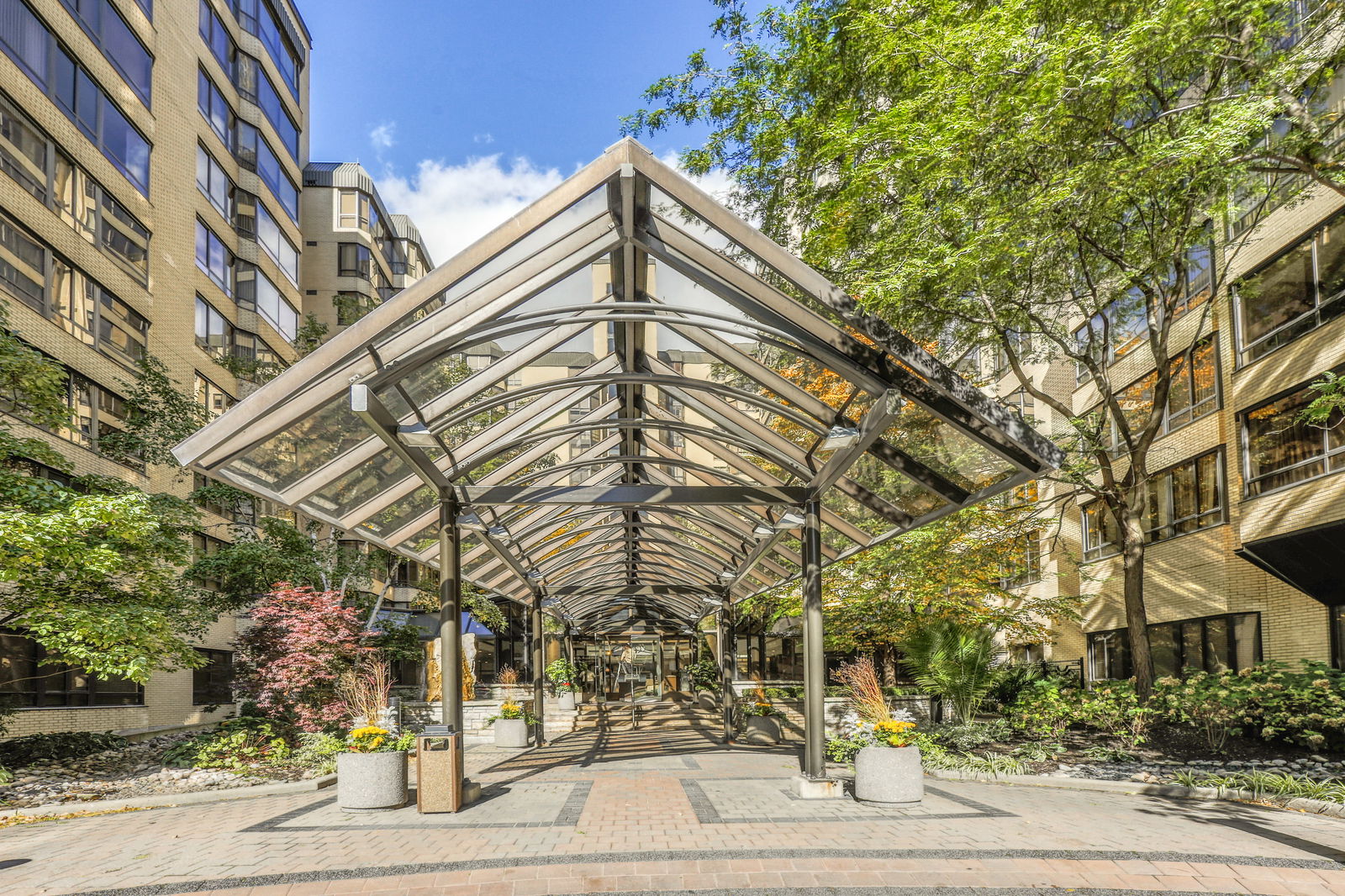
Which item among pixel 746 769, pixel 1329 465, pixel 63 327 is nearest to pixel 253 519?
pixel 63 327

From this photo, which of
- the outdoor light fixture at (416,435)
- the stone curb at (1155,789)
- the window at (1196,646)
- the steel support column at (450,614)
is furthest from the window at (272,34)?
the window at (1196,646)

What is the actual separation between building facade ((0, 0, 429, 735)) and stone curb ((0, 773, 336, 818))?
6.16m

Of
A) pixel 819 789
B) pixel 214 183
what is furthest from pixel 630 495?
pixel 214 183

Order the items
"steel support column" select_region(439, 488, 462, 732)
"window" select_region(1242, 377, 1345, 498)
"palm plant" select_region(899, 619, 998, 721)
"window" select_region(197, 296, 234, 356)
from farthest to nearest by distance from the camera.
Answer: "window" select_region(197, 296, 234, 356)
"window" select_region(1242, 377, 1345, 498)
"palm plant" select_region(899, 619, 998, 721)
"steel support column" select_region(439, 488, 462, 732)

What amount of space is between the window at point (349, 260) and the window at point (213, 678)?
22.2 m

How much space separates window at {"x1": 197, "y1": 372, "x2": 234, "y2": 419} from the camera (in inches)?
1081

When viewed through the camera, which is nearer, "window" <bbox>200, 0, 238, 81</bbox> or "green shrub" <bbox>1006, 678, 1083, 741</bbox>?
"green shrub" <bbox>1006, 678, 1083, 741</bbox>

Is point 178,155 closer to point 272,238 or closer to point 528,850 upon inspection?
point 272,238

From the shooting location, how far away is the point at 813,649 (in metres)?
10.9

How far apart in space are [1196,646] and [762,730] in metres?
10.3

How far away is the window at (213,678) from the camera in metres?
26.9

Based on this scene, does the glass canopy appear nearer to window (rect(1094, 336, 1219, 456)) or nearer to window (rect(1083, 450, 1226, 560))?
window (rect(1094, 336, 1219, 456))

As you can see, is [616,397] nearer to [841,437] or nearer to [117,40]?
[841,437]

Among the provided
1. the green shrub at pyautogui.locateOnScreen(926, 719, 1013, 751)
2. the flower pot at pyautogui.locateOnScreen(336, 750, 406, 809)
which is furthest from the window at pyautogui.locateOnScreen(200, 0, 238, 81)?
the green shrub at pyautogui.locateOnScreen(926, 719, 1013, 751)
